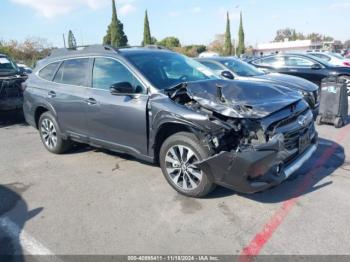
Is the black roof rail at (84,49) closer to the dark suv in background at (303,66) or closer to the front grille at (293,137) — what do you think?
the front grille at (293,137)

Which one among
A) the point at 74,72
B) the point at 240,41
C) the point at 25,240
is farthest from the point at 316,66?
the point at 240,41

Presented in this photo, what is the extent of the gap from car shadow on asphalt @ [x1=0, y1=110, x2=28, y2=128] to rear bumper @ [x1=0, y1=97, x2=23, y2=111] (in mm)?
385

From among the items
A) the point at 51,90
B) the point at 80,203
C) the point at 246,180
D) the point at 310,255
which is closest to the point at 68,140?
the point at 51,90

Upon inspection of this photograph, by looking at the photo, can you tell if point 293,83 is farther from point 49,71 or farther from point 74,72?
point 49,71

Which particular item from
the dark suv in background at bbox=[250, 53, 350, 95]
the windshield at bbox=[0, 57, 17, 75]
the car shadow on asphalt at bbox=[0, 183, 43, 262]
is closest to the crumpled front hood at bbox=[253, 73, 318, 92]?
the dark suv in background at bbox=[250, 53, 350, 95]

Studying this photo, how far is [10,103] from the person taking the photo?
8555 millimetres

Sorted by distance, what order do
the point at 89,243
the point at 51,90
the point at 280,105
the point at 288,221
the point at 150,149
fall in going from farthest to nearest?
the point at 51,90 < the point at 150,149 < the point at 280,105 < the point at 288,221 < the point at 89,243

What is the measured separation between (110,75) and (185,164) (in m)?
1.86

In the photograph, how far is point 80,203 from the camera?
164 inches

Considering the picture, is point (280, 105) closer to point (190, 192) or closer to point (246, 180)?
point (246, 180)

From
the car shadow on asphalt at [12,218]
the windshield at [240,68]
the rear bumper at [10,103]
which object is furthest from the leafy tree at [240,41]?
the car shadow on asphalt at [12,218]

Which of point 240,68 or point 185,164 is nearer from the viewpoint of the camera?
point 185,164

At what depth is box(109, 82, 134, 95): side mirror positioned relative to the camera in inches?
172

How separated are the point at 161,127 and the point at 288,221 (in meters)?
1.85
